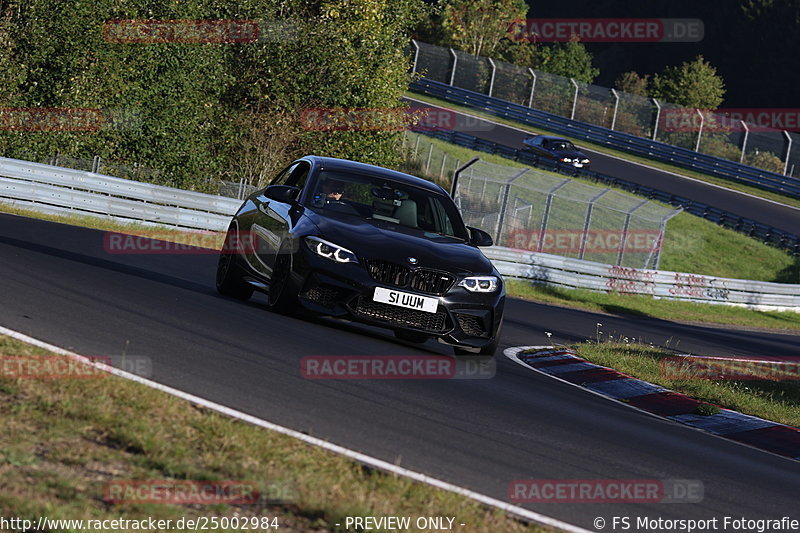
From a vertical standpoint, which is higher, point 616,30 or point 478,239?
point 616,30

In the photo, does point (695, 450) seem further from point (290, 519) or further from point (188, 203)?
point (188, 203)

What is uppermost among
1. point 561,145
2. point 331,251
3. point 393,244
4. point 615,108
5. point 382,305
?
point 615,108

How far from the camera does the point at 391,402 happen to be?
7559mm

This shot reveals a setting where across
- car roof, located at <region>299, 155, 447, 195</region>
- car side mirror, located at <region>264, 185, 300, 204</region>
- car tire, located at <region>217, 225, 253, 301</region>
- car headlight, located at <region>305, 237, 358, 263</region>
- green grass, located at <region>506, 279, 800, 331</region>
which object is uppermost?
car roof, located at <region>299, 155, 447, 195</region>

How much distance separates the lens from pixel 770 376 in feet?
52.1

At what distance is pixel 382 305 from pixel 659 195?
3556cm

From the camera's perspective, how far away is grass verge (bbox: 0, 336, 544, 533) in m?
4.46

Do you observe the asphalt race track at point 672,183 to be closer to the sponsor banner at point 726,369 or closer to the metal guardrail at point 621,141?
the metal guardrail at point 621,141

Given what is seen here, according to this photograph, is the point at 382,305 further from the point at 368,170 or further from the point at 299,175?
the point at 299,175

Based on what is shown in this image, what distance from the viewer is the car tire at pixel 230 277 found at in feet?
38.8

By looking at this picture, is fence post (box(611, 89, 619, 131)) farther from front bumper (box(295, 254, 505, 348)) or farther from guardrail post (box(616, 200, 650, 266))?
front bumper (box(295, 254, 505, 348))

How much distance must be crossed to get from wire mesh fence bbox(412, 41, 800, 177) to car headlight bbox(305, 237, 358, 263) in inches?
1807

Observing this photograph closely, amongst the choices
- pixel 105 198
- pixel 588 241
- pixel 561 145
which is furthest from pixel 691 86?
pixel 105 198

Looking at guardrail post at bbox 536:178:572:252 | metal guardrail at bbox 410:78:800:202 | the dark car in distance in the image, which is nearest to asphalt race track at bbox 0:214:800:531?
guardrail post at bbox 536:178:572:252
